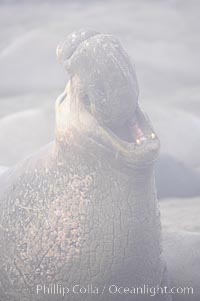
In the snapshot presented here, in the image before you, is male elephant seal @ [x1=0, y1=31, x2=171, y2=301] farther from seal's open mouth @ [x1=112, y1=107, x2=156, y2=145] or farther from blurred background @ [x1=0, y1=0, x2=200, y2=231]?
blurred background @ [x1=0, y1=0, x2=200, y2=231]

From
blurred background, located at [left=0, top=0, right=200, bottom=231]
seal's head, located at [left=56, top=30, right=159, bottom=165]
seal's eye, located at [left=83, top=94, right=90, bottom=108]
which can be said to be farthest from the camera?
blurred background, located at [left=0, top=0, right=200, bottom=231]

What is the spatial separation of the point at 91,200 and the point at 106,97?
49 cm

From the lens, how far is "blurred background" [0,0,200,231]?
6641 millimetres

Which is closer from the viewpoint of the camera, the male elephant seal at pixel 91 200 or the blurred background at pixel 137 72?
the male elephant seal at pixel 91 200

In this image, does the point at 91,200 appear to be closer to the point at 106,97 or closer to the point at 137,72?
the point at 106,97

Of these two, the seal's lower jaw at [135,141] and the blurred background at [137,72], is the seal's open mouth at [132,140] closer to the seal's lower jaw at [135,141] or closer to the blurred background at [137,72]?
the seal's lower jaw at [135,141]

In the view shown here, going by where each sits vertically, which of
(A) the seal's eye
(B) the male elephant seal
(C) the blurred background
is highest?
(A) the seal's eye

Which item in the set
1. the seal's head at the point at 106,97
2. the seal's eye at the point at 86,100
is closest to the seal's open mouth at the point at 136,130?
the seal's head at the point at 106,97

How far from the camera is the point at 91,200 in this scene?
3180 millimetres

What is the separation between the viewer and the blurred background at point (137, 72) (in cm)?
664

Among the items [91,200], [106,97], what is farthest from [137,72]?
[106,97]

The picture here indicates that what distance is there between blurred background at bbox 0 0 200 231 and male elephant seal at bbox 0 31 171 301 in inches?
83.0

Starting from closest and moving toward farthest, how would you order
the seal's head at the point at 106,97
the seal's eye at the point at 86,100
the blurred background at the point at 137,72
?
1. the seal's head at the point at 106,97
2. the seal's eye at the point at 86,100
3. the blurred background at the point at 137,72

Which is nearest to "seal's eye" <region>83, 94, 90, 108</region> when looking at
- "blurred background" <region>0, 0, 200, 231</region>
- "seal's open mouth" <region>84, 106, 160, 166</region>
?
"seal's open mouth" <region>84, 106, 160, 166</region>
